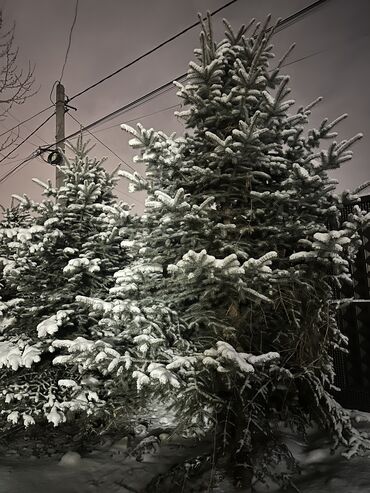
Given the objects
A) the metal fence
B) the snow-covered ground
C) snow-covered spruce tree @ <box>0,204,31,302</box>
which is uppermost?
snow-covered spruce tree @ <box>0,204,31,302</box>

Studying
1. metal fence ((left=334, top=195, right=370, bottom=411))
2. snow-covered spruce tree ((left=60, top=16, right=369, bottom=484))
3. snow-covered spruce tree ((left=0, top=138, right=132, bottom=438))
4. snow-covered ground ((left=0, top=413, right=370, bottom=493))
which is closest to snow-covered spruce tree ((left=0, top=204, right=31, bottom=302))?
snow-covered spruce tree ((left=0, top=138, right=132, bottom=438))

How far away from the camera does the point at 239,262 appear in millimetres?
3168

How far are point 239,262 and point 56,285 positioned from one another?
2.62 meters

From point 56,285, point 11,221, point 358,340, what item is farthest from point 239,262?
point 11,221

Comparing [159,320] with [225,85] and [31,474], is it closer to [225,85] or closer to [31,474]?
[31,474]

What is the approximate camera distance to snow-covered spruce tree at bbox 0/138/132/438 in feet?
13.1

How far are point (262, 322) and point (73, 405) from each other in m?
2.08

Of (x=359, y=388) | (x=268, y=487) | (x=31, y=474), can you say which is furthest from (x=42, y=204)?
(x=359, y=388)

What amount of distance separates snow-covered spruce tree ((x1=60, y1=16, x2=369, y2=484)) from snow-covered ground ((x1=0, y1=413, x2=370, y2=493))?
0.21 m

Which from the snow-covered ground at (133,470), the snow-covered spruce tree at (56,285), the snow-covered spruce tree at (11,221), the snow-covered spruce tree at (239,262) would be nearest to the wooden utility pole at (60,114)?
the snow-covered spruce tree at (11,221)

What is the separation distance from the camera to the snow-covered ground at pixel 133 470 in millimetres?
3148

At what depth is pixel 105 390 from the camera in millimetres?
4078

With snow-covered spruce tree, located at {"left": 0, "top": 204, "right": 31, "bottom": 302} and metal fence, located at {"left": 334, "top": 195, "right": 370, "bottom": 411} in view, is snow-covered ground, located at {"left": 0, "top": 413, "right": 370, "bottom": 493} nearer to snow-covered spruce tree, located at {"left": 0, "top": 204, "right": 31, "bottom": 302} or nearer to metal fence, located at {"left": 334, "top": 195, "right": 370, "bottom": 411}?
metal fence, located at {"left": 334, "top": 195, "right": 370, "bottom": 411}

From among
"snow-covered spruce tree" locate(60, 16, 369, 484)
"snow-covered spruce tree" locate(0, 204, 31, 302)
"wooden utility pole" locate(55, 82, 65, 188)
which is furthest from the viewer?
"wooden utility pole" locate(55, 82, 65, 188)
